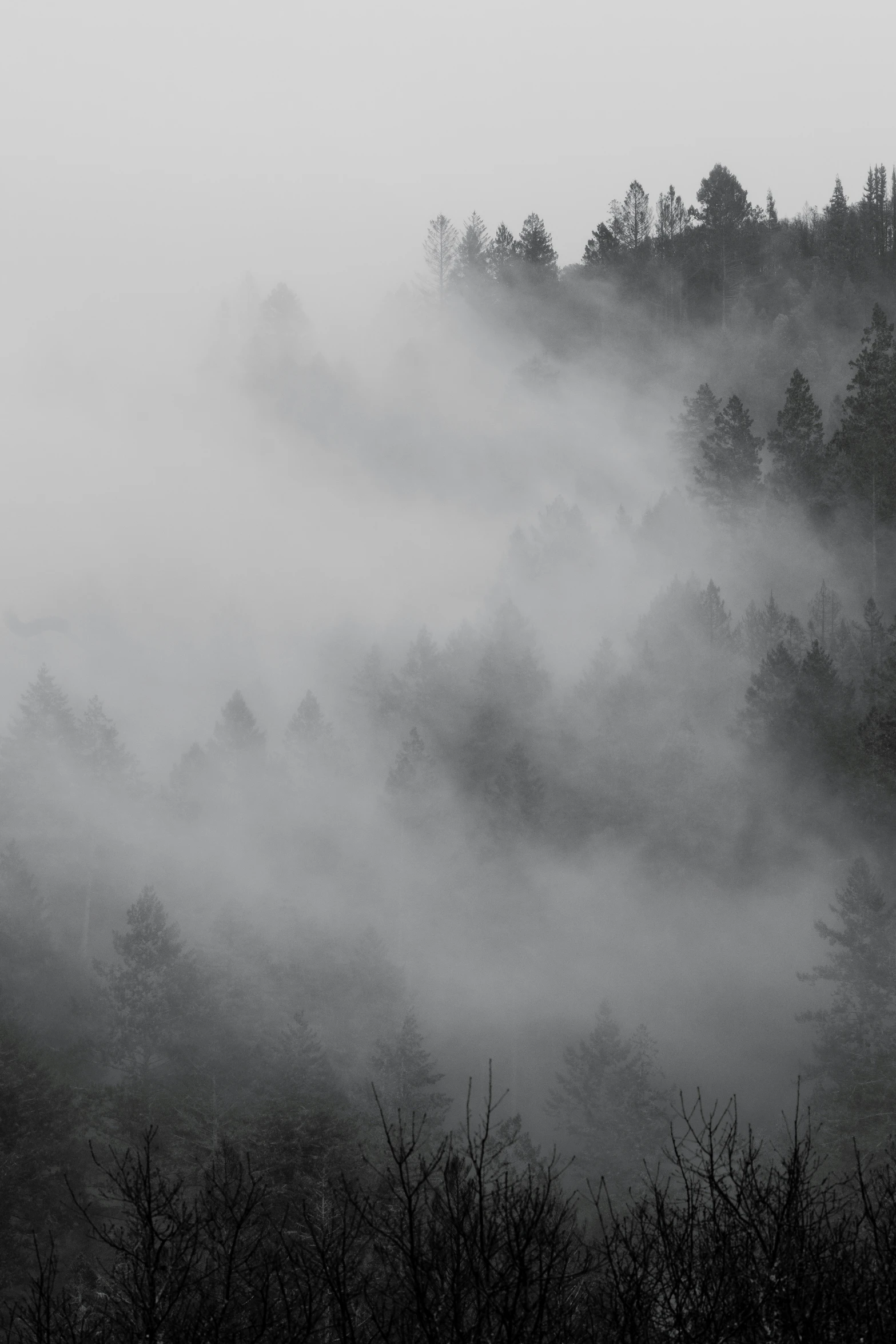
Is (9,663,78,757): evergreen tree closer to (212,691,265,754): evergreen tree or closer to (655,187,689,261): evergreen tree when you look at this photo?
(212,691,265,754): evergreen tree

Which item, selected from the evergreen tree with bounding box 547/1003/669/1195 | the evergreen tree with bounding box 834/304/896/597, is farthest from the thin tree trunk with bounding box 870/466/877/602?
the evergreen tree with bounding box 547/1003/669/1195

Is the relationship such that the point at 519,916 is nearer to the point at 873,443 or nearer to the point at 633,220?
the point at 873,443

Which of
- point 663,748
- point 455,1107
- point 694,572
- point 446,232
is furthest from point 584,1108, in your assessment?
point 446,232

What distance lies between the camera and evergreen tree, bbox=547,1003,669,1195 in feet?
130

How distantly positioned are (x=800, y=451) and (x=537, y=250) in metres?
50.9

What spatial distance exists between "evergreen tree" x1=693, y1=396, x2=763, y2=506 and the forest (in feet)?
0.78

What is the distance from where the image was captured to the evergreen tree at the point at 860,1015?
3612cm

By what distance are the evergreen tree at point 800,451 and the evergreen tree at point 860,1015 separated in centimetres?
3491

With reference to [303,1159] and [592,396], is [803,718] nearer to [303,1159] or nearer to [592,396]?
[303,1159]

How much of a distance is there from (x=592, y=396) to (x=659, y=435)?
938 cm

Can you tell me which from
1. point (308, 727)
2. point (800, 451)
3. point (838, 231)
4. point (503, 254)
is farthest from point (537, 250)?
point (308, 727)

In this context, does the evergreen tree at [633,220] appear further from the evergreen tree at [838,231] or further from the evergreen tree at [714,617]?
→ the evergreen tree at [714,617]

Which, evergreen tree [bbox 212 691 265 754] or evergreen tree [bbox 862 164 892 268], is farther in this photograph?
evergreen tree [bbox 862 164 892 268]

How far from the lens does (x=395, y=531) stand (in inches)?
4259
